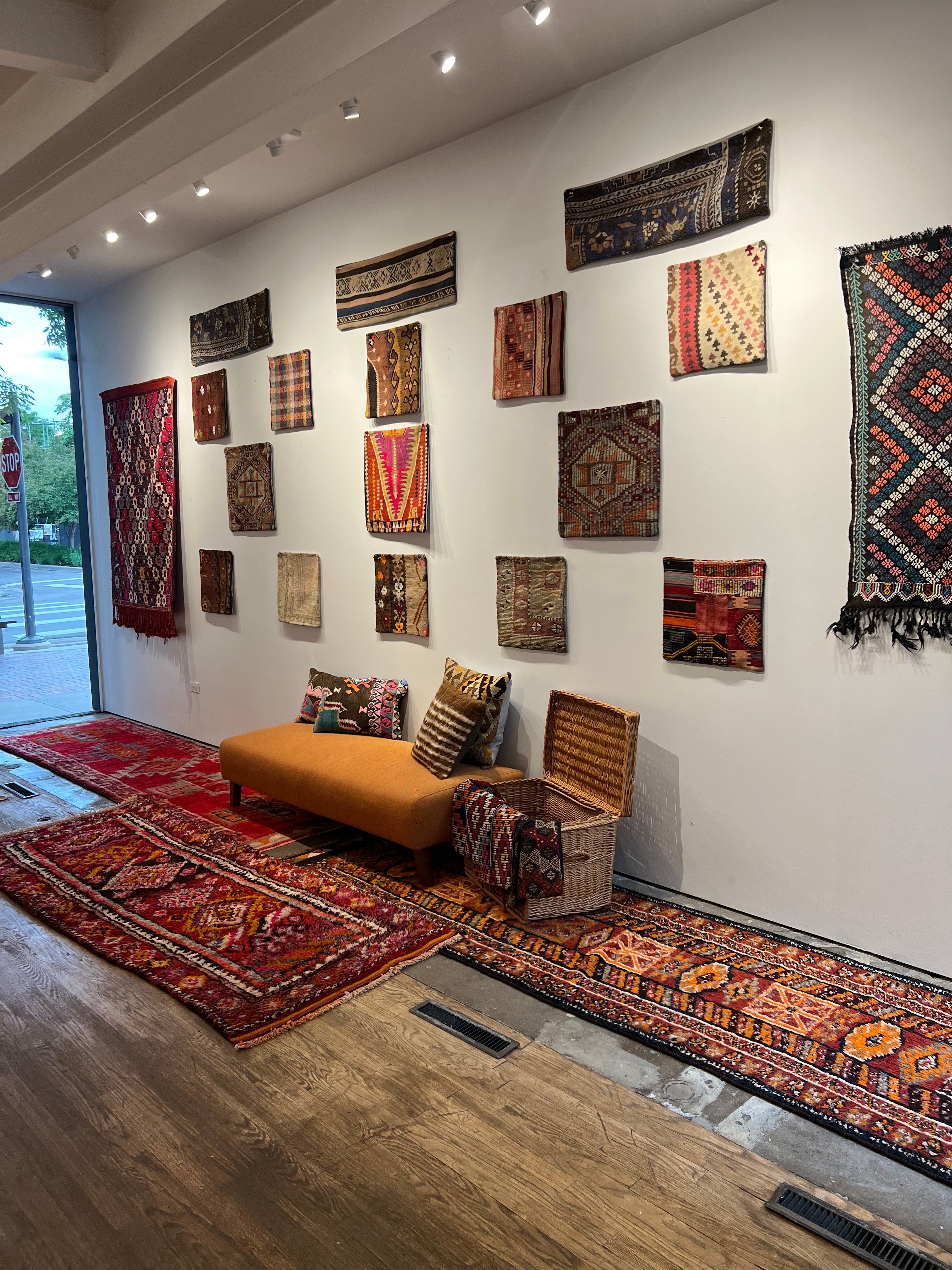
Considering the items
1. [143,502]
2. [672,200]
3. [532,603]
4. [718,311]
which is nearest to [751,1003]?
[532,603]

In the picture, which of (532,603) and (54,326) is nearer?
(532,603)

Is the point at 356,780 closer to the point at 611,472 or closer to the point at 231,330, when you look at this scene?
the point at 611,472

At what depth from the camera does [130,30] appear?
3.18m

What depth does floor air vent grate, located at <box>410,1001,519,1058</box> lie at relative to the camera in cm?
251

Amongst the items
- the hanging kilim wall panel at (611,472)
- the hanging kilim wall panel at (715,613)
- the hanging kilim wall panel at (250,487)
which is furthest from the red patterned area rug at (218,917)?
the hanging kilim wall panel at (250,487)

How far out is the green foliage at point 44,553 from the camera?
250 inches

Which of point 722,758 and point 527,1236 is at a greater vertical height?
point 722,758

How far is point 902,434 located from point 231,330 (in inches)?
151

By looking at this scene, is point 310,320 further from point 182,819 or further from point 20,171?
point 182,819

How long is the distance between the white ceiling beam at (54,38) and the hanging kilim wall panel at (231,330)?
1.68m

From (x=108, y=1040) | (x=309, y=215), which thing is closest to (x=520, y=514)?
(x=309, y=215)

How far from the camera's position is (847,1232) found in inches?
73.2

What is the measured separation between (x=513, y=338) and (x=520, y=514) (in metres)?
0.72

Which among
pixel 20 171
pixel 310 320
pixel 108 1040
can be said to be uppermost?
pixel 20 171
